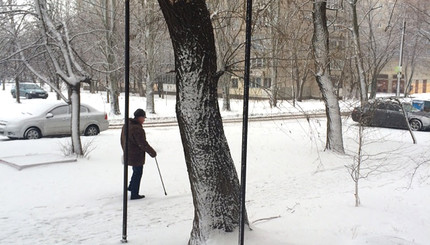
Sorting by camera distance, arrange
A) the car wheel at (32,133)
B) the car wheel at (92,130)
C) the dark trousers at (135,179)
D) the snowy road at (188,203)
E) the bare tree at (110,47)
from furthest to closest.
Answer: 1. the bare tree at (110,47)
2. the car wheel at (92,130)
3. the car wheel at (32,133)
4. the dark trousers at (135,179)
5. the snowy road at (188,203)

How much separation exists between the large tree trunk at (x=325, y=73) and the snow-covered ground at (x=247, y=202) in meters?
0.63

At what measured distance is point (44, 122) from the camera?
1523 cm

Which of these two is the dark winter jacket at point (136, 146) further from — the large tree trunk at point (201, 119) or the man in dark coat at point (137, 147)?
the large tree trunk at point (201, 119)

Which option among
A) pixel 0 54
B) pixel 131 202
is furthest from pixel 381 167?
pixel 0 54

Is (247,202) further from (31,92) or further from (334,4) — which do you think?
(31,92)

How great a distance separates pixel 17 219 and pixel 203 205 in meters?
3.47

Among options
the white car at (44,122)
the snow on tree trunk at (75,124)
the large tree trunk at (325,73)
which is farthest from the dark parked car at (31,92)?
the large tree trunk at (325,73)

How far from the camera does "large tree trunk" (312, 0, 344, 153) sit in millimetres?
12766

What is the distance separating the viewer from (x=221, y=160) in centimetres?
455

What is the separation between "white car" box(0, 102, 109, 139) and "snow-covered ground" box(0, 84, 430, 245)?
1.88 metres

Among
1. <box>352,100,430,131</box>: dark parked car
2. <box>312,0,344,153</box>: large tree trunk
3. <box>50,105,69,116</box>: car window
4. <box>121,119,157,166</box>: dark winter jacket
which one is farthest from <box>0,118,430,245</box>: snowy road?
<box>352,100,430,131</box>: dark parked car

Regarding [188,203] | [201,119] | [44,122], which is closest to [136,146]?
[188,203]

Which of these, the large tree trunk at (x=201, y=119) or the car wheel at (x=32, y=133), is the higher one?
the large tree trunk at (x=201, y=119)

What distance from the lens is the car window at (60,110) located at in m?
15.6
